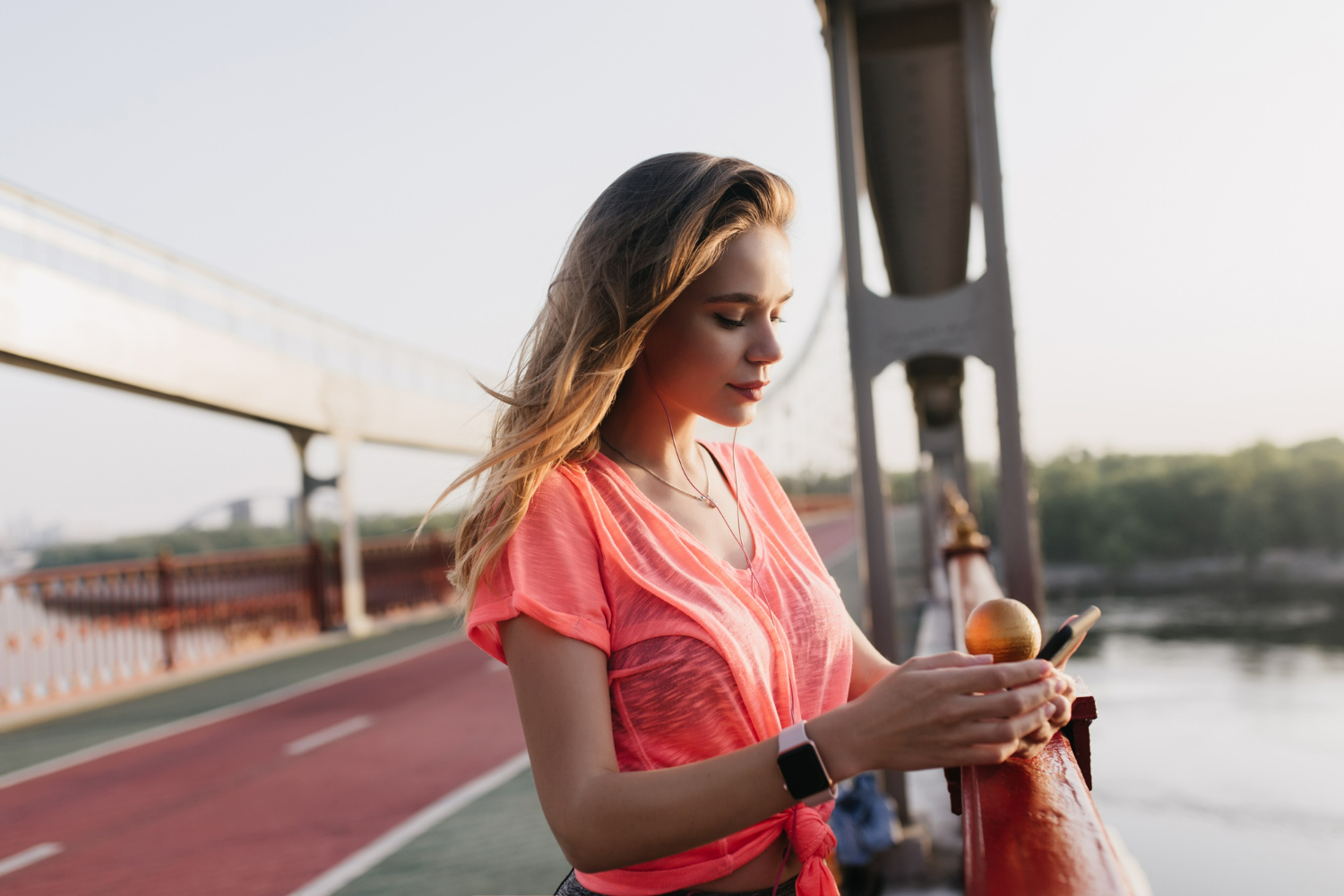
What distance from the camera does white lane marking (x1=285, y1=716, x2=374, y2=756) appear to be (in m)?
6.47

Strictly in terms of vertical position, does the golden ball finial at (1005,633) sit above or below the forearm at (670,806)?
above

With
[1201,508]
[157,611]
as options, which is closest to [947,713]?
[157,611]

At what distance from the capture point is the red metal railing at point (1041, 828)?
2.17 ft

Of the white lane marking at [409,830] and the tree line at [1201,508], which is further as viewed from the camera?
the tree line at [1201,508]

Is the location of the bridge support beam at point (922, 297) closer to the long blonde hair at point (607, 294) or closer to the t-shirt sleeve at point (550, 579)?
the long blonde hair at point (607, 294)

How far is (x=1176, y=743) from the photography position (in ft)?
88.6

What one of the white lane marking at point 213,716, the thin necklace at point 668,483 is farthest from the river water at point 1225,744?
the white lane marking at point 213,716

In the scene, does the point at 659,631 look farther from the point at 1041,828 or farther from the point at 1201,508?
the point at 1201,508

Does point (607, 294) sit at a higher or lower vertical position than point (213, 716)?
higher

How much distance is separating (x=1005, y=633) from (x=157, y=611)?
10.2 meters

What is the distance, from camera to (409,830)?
4.73 m

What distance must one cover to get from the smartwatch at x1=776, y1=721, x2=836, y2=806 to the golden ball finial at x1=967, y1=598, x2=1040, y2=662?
0.22 meters

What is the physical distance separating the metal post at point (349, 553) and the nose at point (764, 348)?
11.5 meters

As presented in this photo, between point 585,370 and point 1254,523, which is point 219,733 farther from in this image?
point 1254,523
